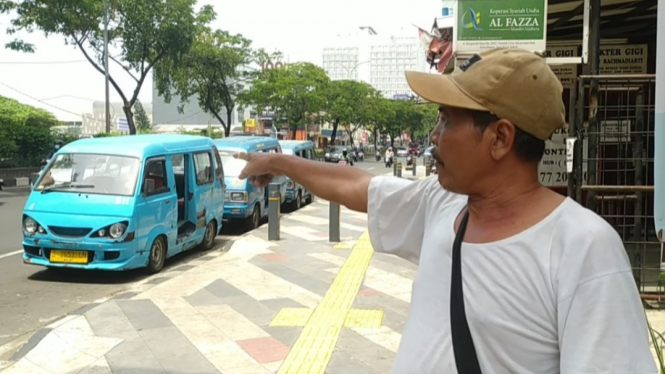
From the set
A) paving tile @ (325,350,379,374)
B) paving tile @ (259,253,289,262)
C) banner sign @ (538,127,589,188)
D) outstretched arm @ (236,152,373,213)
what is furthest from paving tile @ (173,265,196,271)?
outstretched arm @ (236,152,373,213)

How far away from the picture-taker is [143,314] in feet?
19.4

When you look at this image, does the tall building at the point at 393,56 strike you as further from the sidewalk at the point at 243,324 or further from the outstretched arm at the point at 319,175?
the outstretched arm at the point at 319,175

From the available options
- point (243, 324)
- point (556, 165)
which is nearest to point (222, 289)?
point (243, 324)

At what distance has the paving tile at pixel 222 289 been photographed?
21.9ft

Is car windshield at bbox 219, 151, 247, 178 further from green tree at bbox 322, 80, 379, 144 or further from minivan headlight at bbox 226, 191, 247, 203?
green tree at bbox 322, 80, 379, 144

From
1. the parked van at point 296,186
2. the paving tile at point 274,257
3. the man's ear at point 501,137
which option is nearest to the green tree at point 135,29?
the parked van at point 296,186

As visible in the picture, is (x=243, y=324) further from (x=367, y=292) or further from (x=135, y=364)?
(x=367, y=292)

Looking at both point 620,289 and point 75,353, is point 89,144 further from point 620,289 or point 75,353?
point 620,289

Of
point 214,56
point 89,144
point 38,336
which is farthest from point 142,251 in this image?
point 214,56

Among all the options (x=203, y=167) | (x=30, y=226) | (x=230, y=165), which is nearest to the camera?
(x=30, y=226)

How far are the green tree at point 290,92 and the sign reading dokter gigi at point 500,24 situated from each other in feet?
120

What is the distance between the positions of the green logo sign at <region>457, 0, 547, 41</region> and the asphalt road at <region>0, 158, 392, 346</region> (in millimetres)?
4800

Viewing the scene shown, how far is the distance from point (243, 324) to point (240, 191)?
7174mm

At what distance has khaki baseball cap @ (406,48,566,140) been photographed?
1385mm
